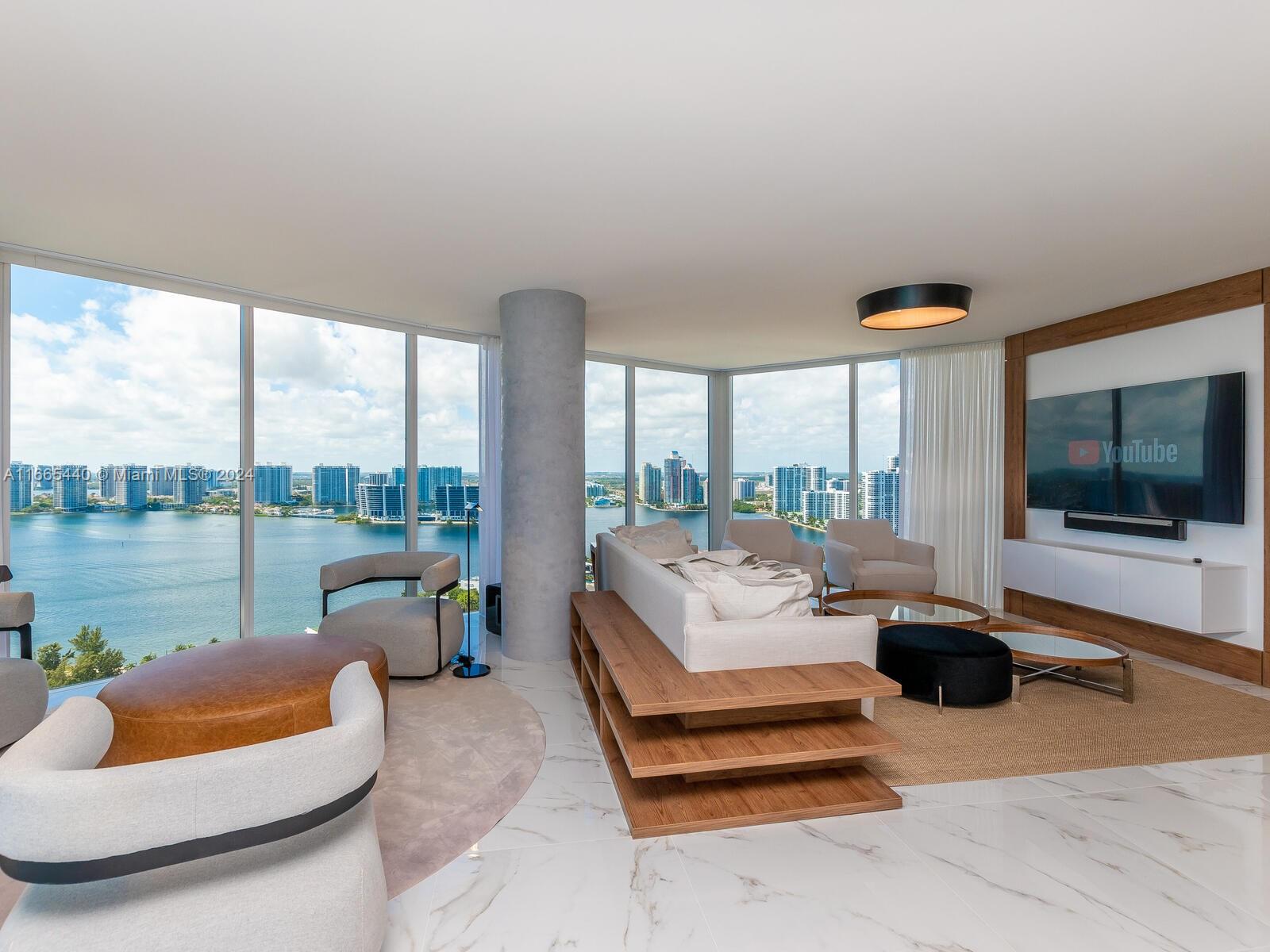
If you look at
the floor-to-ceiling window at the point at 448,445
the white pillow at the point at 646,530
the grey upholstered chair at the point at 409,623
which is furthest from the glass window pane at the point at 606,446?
the grey upholstered chair at the point at 409,623

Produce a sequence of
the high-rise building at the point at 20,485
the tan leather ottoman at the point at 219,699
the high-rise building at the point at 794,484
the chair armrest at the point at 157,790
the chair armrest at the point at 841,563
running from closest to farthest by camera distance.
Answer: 1. the chair armrest at the point at 157,790
2. the tan leather ottoman at the point at 219,699
3. the high-rise building at the point at 20,485
4. the chair armrest at the point at 841,563
5. the high-rise building at the point at 794,484

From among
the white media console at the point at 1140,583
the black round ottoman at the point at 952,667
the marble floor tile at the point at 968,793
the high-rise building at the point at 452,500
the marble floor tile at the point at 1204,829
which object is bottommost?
the marble floor tile at the point at 1204,829

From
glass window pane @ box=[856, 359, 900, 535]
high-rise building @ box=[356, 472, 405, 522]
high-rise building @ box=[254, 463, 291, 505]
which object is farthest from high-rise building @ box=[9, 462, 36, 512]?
glass window pane @ box=[856, 359, 900, 535]

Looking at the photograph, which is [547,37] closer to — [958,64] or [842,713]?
[958,64]

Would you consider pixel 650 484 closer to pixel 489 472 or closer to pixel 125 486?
pixel 489 472

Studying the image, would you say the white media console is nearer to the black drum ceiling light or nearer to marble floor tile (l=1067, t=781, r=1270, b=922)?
marble floor tile (l=1067, t=781, r=1270, b=922)

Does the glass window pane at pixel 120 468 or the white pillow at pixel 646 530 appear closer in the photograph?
the glass window pane at pixel 120 468

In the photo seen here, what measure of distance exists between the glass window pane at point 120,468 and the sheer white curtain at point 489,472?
1.92 metres

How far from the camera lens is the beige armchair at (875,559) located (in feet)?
17.8

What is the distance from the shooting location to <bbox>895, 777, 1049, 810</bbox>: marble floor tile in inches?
97.6

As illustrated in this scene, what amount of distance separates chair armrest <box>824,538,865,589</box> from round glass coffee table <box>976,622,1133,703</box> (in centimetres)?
145

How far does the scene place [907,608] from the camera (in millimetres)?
4473

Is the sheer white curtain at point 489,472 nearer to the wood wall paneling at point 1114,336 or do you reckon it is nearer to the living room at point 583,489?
the living room at point 583,489

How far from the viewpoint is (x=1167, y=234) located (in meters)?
3.35
